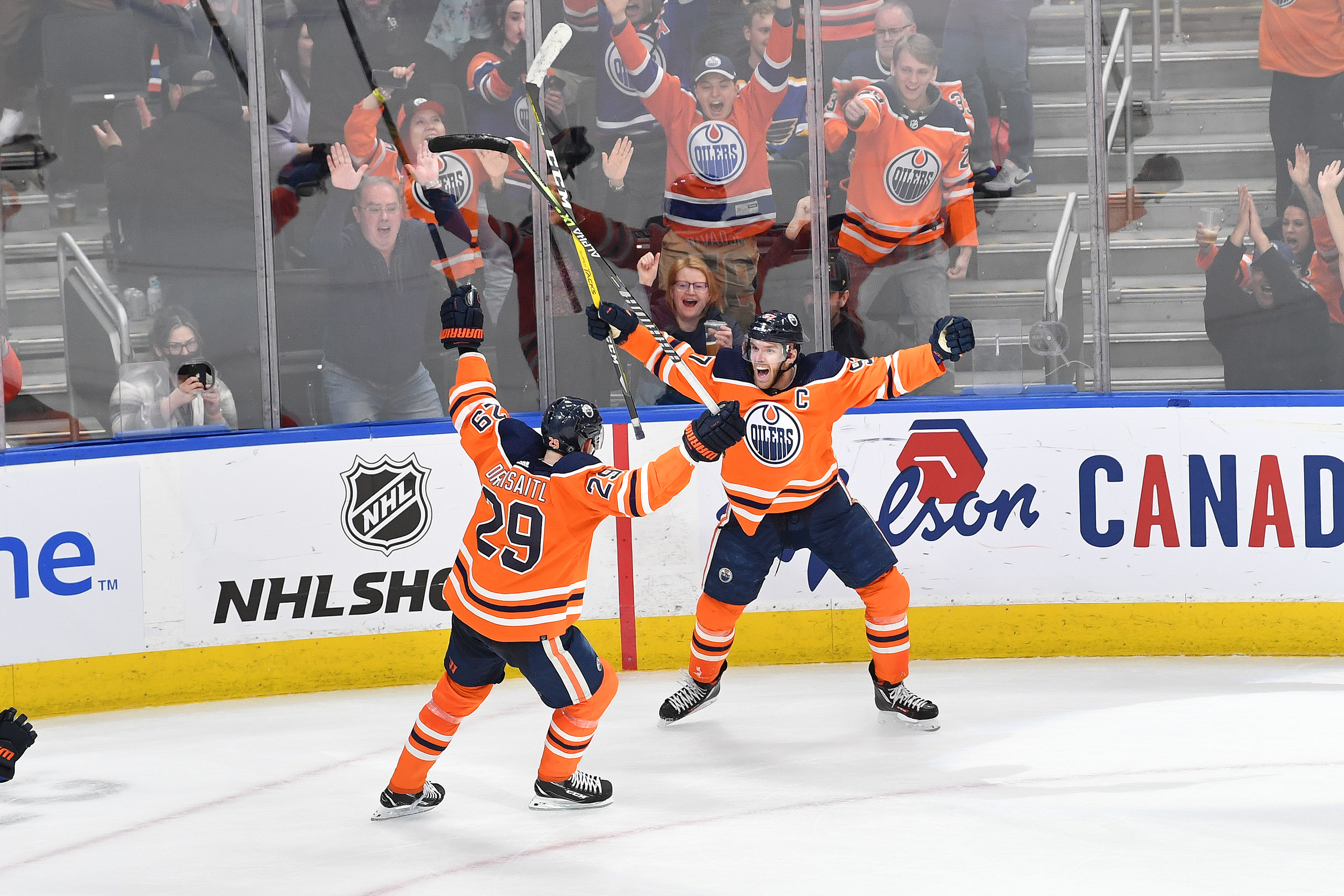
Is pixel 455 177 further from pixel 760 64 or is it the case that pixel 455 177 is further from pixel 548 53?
pixel 760 64

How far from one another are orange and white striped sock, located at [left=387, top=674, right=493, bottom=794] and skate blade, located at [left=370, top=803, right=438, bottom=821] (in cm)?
6

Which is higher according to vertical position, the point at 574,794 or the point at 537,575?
the point at 537,575

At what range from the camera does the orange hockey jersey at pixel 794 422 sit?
4.70 m

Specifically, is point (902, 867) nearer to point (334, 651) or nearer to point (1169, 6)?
point (334, 651)

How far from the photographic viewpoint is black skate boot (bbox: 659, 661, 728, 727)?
4.85m

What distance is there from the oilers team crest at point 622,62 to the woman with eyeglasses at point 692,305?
28.2 inches

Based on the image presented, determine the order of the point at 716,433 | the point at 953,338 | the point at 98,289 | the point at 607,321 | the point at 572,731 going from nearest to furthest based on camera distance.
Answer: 1. the point at 716,433
2. the point at 572,731
3. the point at 953,338
4. the point at 607,321
5. the point at 98,289

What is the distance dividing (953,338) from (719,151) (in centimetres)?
181

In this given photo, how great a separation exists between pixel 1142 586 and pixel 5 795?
412cm

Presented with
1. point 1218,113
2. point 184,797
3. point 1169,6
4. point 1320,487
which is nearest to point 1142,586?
point 1320,487

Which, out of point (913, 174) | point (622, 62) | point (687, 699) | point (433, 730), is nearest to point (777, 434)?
point (687, 699)

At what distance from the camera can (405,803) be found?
3.90 meters

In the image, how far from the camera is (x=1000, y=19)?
5.75m

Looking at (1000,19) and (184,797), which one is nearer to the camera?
(184,797)
